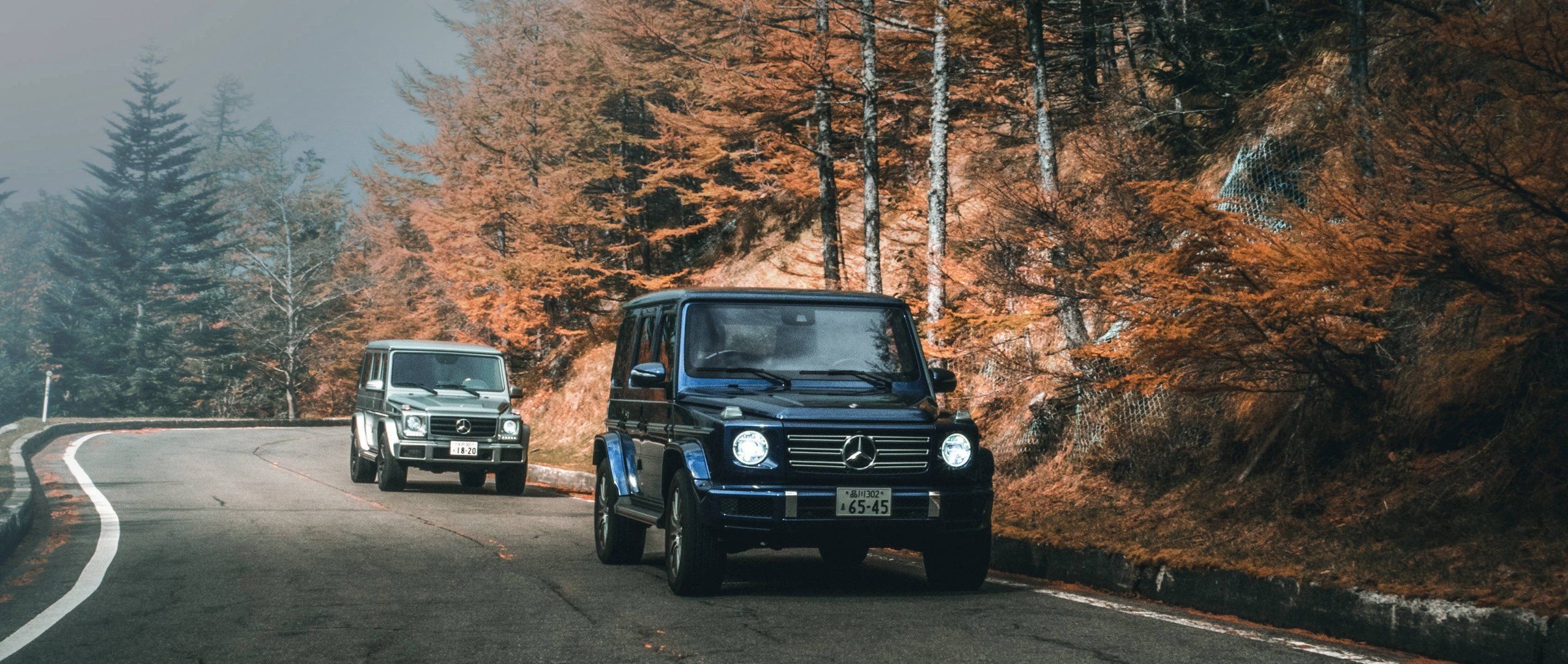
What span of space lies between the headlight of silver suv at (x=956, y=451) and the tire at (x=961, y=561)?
529 millimetres

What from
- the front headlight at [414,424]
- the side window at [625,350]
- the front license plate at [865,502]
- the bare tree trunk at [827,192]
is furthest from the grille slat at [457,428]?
the front license plate at [865,502]

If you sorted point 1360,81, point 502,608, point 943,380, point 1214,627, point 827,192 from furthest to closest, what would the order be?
point 827,192 → point 1360,81 → point 943,380 → point 502,608 → point 1214,627

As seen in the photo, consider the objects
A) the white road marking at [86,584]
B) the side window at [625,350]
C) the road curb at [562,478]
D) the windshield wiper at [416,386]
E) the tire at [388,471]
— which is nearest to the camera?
the white road marking at [86,584]

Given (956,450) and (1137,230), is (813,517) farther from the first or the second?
(1137,230)

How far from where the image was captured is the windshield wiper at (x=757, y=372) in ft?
27.0

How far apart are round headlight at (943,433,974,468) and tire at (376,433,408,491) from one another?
1125 cm

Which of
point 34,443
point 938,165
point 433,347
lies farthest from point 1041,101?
point 34,443

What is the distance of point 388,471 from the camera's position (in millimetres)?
16906

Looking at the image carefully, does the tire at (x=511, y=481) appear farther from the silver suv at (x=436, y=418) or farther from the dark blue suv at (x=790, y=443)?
the dark blue suv at (x=790, y=443)

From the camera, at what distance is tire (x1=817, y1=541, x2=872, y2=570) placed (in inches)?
379

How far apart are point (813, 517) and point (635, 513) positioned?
6.65ft

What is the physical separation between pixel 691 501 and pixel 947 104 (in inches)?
406

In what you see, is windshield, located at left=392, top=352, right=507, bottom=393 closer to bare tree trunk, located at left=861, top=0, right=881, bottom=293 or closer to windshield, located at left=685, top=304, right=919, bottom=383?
bare tree trunk, located at left=861, top=0, right=881, bottom=293

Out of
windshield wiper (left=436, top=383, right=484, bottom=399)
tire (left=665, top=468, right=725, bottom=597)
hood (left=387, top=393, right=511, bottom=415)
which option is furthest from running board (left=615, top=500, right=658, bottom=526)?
windshield wiper (left=436, top=383, right=484, bottom=399)
